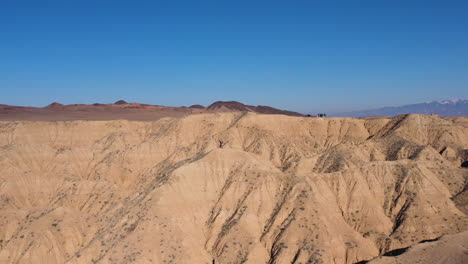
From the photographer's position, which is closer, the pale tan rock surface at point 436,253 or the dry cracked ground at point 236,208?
the pale tan rock surface at point 436,253

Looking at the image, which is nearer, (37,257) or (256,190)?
(37,257)

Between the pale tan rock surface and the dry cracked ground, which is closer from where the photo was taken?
the pale tan rock surface

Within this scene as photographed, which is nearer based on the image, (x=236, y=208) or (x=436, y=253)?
(x=436, y=253)

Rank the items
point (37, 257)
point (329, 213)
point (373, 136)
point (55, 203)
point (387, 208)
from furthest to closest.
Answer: point (373, 136) → point (55, 203) → point (387, 208) → point (329, 213) → point (37, 257)

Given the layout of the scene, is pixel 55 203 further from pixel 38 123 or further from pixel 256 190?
pixel 38 123

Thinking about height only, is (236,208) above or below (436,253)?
above

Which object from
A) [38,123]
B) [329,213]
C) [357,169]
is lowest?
[329,213]


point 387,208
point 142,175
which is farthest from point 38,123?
point 387,208

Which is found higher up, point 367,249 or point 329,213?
point 329,213
